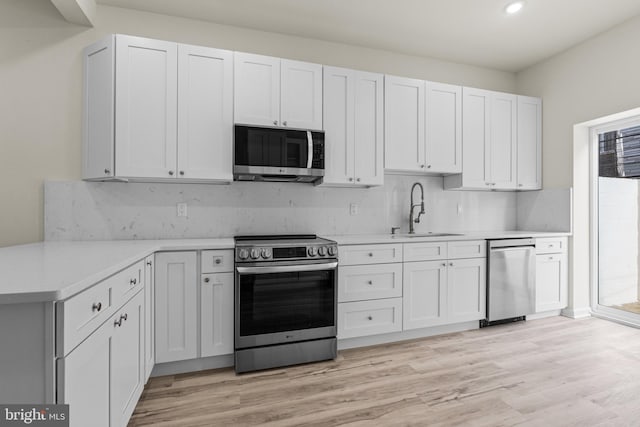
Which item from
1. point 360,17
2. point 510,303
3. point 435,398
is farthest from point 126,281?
point 510,303

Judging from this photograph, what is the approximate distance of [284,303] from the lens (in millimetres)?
2395

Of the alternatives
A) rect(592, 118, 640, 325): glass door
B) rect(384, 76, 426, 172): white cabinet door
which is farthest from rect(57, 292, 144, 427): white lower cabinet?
rect(592, 118, 640, 325): glass door

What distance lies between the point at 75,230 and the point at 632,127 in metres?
5.26

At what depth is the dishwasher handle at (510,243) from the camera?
316cm

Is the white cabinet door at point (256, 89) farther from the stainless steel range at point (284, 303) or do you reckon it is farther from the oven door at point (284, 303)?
the oven door at point (284, 303)

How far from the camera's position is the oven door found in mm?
2314

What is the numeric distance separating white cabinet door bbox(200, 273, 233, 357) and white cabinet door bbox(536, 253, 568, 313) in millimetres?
3128

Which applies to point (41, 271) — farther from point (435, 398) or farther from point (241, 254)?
point (435, 398)

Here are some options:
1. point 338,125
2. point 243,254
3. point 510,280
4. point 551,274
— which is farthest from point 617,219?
point 243,254

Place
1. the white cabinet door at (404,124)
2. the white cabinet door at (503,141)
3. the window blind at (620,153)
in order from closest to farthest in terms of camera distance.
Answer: the white cabinet door at (404,124) < the window blind at (620,153) < the white cabinet door at (503,141)

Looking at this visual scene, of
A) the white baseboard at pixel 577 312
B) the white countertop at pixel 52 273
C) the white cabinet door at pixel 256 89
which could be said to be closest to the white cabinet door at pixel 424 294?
the white baseboard at pixel 577 312

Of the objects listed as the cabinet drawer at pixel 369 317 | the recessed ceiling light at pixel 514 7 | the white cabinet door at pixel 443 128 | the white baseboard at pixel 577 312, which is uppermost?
the recessed ceiling light at pixel 514 7

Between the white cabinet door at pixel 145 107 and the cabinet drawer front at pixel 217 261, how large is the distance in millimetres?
732

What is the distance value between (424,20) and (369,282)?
2422 mm
